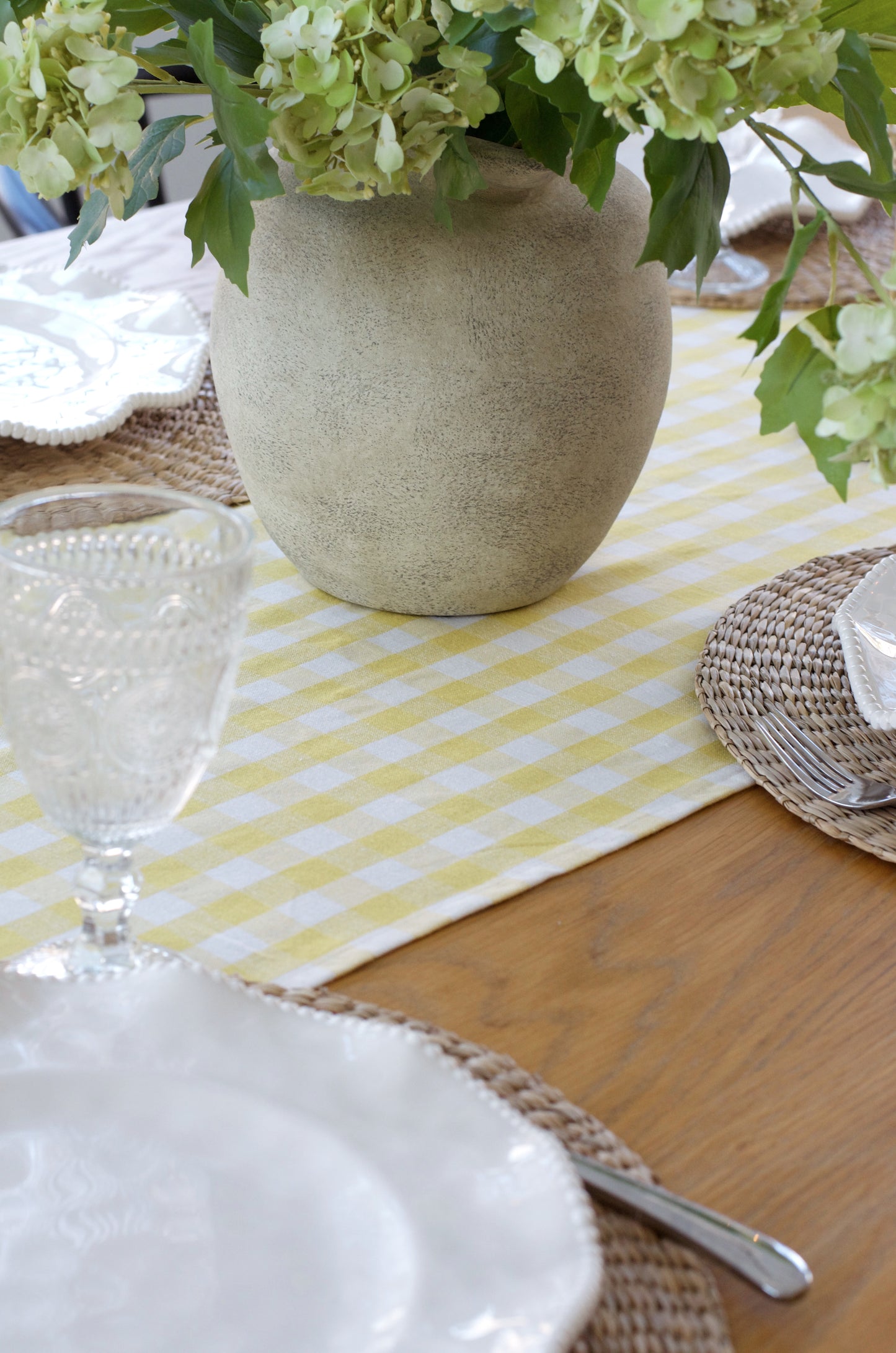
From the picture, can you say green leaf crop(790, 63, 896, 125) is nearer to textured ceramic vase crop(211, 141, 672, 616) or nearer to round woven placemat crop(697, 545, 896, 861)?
textured ceramic vase crop(211, 141, 672, 616)

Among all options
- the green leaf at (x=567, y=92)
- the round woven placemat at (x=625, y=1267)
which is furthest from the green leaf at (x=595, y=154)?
the round woven placemat at (x=625, y=1267)

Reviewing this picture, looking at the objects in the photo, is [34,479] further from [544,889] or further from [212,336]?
[544,889]

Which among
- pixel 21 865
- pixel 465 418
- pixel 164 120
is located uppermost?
pixel 164 120

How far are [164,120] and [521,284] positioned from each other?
18cm

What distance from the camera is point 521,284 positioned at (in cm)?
68

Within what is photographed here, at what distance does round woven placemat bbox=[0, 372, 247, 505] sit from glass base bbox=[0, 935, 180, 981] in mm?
478

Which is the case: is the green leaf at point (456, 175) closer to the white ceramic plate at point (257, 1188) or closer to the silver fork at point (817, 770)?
the silver fork at point (817, 770)

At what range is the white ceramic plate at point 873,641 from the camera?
24.6 inches

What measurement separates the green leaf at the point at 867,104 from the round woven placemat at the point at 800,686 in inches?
9.2

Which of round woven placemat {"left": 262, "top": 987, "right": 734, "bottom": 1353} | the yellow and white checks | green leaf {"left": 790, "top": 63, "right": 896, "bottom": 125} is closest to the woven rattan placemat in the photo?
the yellow and white checks

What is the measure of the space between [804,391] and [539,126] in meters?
0.21

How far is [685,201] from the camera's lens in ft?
1.84

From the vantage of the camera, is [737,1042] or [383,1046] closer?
[383,1046]

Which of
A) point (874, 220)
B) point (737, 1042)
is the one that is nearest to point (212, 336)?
point (737, 1042)
